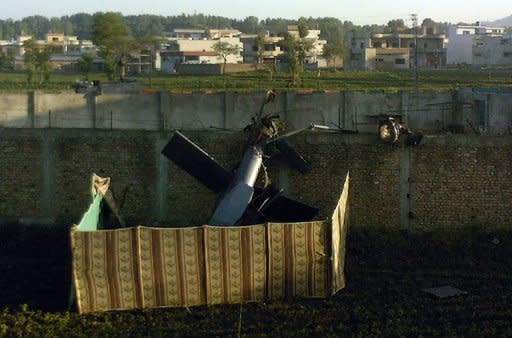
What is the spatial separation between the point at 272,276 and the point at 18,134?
6680 millimetres

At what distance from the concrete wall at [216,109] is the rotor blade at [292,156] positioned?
7.71 meters

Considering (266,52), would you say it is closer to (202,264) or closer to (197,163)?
(197,163)

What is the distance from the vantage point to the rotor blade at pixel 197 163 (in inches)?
572

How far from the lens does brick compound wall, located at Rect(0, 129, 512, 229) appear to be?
50.3 feet

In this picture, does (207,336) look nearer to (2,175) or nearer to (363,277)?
(363,277)

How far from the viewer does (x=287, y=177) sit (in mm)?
15688

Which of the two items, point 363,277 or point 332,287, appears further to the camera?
point 363,277

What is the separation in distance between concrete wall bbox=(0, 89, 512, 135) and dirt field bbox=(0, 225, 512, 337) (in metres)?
8.60

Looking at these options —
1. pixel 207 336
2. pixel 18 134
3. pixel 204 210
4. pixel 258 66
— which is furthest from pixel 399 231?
pixel 258 66

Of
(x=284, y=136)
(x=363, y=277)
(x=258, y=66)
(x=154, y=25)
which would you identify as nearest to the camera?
(x=363, y=277)

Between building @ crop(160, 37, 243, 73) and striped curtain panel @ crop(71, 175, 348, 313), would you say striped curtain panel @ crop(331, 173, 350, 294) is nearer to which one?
striped curtain panel @ crop(71, 175, 348, 313)

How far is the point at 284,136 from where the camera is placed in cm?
1495

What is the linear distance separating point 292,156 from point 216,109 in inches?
349

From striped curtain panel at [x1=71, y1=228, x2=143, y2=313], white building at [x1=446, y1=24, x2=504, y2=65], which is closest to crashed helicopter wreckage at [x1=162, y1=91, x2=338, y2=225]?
striped curtain panel at [x1=71, y1=228, x2=143, y2=313]
